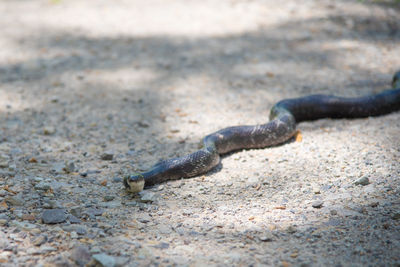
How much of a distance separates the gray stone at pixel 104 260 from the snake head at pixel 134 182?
3.48ft

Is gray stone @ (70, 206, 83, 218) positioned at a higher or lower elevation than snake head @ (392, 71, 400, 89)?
lower

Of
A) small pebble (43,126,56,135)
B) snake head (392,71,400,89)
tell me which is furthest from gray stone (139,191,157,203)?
snake head (392,71,400,89)

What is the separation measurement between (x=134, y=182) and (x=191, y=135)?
1522 millimetres

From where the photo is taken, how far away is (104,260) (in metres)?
2.96

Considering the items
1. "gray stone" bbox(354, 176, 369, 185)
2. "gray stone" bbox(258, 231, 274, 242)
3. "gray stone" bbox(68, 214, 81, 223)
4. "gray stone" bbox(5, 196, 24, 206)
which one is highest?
"gray stone" bbox(354, 176, 369, 185)

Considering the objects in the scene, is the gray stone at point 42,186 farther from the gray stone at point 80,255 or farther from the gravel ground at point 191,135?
the gray stone at point 80,255

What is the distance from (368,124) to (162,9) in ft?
20.7

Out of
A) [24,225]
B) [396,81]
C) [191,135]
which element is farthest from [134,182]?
[396,81]

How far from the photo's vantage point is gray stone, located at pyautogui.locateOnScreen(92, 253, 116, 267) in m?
2.94

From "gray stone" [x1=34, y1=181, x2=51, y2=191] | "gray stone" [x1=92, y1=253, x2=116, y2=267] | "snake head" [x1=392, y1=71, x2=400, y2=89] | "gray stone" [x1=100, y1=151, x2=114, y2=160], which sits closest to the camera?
"gray stone" [x1=92, y1=253, x2=116, y2=267]

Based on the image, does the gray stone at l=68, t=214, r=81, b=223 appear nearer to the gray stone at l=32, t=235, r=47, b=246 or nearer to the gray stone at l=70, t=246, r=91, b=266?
the gray stone at l=32, t=235, r=47, b=246

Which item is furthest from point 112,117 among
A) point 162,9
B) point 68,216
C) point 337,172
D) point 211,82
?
point 162,9

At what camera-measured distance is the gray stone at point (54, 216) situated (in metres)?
3.44

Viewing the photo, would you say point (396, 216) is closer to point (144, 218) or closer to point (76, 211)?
point (144, 218)
